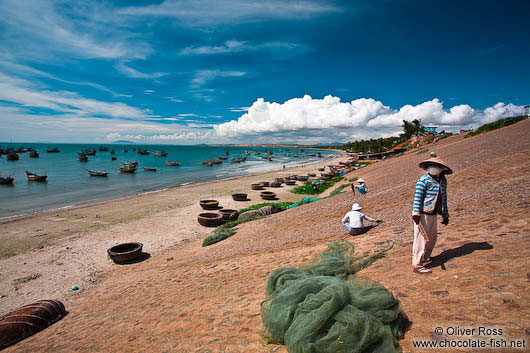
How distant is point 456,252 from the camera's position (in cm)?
478

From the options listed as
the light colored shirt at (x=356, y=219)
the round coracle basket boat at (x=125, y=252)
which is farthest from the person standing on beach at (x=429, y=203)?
the round coracle basket boat at (x=125, y=252)

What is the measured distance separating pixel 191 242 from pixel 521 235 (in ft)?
40.6

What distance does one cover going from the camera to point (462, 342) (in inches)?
105

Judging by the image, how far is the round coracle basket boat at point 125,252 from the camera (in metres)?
10.5

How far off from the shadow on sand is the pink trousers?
0.25 metres

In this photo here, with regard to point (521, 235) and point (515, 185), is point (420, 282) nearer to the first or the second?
point (521, 235)

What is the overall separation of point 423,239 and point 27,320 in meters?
9.34

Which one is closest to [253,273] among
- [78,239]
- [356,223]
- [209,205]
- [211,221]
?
[356,223]

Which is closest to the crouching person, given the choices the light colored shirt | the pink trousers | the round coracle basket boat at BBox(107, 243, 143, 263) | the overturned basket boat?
the light colored shirt

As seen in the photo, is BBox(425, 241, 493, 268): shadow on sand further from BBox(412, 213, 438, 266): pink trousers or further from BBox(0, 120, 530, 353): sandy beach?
BBox(412, 213, 438, 266): pink trousers

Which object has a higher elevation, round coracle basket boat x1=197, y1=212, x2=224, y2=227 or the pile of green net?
the pile of green net

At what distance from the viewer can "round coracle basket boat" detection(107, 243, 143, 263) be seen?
10538 mm

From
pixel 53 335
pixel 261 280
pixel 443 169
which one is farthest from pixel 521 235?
pixel 53 335

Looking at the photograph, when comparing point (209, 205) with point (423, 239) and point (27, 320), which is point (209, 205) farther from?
point (423, 239)
